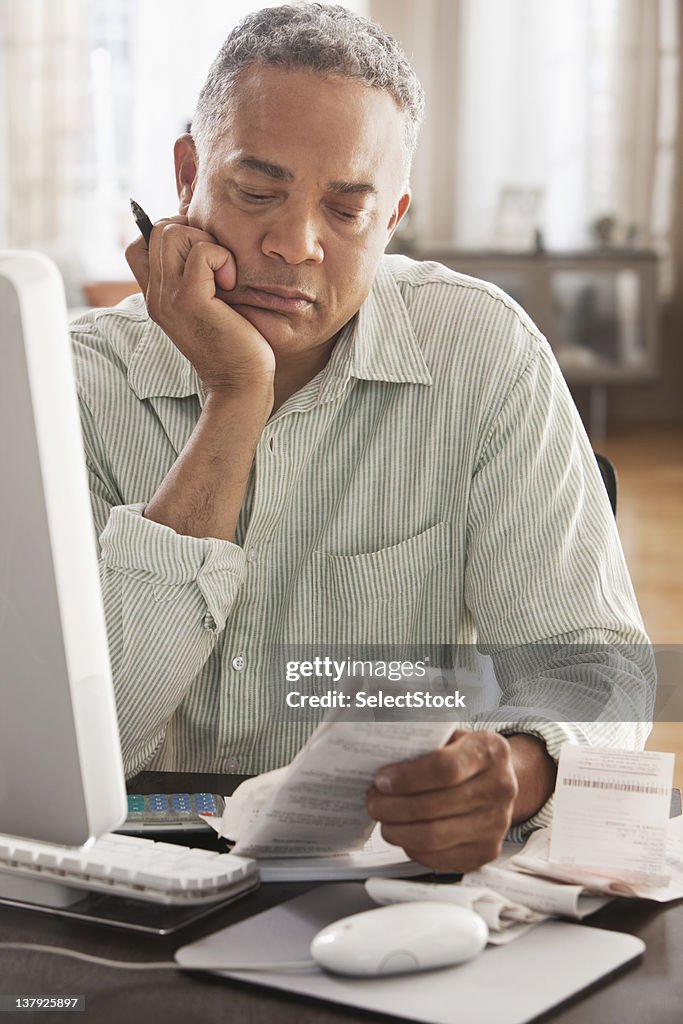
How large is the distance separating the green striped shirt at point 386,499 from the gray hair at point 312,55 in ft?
0.69

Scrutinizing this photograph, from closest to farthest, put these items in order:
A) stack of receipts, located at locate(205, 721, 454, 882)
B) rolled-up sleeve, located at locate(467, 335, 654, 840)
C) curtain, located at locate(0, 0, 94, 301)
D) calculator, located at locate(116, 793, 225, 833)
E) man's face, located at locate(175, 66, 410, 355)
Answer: stack of receipts, located at locate(205, 721, 454, 882), calculator, located at locate(116, 793, 225, 833), rolled-up sleeve, located at locate(467, 335, 654, 840), man's face, located at locate(175, 66, 410, 355), curtain, located at locate(0, 0, 94, 301)

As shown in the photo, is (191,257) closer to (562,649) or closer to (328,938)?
(562,649)

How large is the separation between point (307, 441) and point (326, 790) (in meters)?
0.59

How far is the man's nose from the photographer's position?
120 centimetres

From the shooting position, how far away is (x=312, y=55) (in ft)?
4.01

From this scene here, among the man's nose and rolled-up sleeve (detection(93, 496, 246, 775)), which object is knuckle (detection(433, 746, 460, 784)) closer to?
rolled-up sleeve (detection(93, 496, 246, 775))

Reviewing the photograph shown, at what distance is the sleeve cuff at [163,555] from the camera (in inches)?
42.7

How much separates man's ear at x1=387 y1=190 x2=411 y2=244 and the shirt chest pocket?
312mm

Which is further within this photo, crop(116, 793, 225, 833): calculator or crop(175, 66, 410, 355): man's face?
crop(175, 66, 410, 355): man's face

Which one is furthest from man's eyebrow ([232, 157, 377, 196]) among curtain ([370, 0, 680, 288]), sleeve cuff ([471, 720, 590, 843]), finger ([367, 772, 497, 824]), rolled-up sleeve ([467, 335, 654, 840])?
curtain ([370, 0, 680, 288])

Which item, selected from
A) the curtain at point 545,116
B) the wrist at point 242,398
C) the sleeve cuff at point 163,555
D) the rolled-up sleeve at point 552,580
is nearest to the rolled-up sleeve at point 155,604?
the sleeve cuff at point 163,555

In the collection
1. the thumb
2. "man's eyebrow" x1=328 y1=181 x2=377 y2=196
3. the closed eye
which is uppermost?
"man's eyebrow" x1=328 y1=181 x2=377 y2=196

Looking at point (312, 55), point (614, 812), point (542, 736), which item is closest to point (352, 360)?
point (312, 55)

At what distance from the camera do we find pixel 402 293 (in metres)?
1.44
